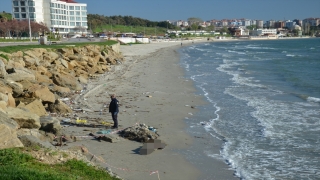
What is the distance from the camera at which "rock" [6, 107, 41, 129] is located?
10.9 m

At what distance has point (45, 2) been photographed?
351 ft

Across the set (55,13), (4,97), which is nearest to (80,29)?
(55,13)

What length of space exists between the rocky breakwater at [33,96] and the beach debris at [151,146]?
2.90m

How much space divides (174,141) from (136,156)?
2291 mm

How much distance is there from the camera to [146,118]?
15.8m

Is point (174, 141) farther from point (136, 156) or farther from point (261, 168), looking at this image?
point (261, 168)

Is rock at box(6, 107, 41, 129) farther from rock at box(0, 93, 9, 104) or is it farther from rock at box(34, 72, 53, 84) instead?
rock at box(34, 72, 53, 84)

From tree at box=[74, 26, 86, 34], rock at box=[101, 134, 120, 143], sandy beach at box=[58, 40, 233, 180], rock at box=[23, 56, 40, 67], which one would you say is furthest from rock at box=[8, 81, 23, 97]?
tree at box=[74, 26, 86, 34]

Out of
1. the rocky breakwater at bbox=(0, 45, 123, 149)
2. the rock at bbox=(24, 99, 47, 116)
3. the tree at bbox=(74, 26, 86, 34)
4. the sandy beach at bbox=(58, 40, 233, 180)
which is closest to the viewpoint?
the rocky breakwater at bbox=(0, 45, 123, 149)

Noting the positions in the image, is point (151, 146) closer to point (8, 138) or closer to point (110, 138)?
point (110, 138)

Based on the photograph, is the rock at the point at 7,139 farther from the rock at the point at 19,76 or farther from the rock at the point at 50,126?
the rock at the point at 19,76

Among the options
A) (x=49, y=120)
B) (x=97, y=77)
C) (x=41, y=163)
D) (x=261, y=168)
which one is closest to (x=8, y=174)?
(x=41, y=163)

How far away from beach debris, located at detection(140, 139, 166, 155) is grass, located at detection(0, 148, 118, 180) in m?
3.31

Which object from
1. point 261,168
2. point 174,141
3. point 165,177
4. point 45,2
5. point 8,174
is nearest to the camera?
point 8,174
